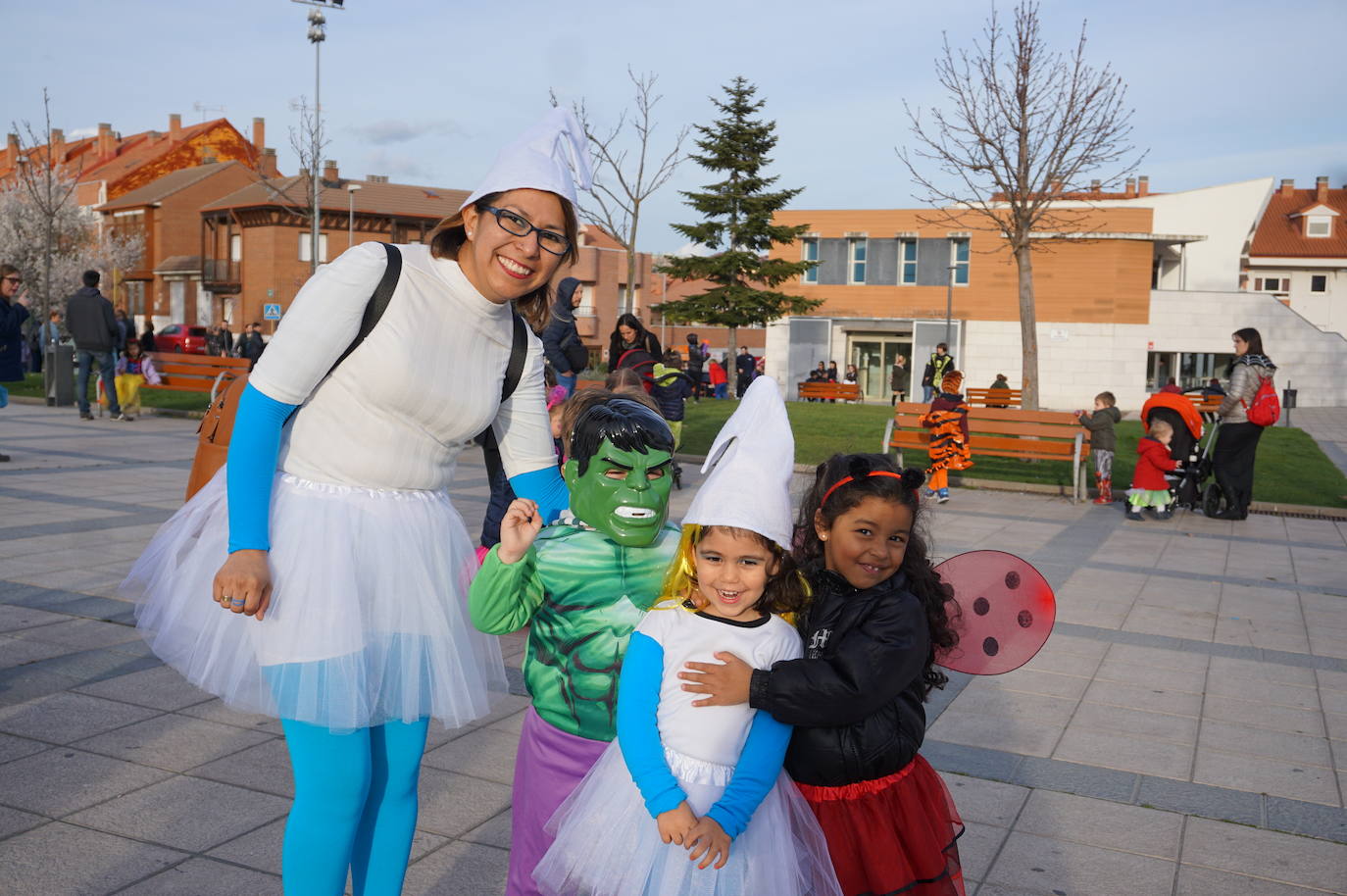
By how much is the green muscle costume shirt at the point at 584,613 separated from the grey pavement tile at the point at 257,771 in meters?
1.98

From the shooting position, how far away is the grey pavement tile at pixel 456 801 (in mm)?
3902

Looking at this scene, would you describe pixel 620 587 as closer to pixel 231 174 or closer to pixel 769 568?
pixel 769 568

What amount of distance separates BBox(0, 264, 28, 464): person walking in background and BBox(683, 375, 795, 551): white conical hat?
9964 mm

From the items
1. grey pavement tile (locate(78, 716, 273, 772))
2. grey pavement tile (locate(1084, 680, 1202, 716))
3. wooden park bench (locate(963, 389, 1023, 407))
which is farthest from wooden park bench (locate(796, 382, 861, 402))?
grey pavement tile (locate(78, 716, 273, 772))

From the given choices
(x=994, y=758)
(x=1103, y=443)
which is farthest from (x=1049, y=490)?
(x=994, y=758)

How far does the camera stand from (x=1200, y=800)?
173 inches

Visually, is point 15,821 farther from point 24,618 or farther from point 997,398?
point 997,398

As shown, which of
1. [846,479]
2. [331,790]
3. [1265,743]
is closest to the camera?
[331,790]

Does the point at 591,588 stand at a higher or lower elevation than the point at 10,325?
lower

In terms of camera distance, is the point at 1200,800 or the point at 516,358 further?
the point at 1200,800

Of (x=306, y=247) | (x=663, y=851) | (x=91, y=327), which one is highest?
(x=306, y=247)

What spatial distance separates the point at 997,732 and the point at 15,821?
12.8ft

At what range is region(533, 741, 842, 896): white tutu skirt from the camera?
2.23 meters

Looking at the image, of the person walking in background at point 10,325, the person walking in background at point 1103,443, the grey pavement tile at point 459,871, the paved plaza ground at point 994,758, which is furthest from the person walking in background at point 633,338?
the grey pavement tile at point 459,871
